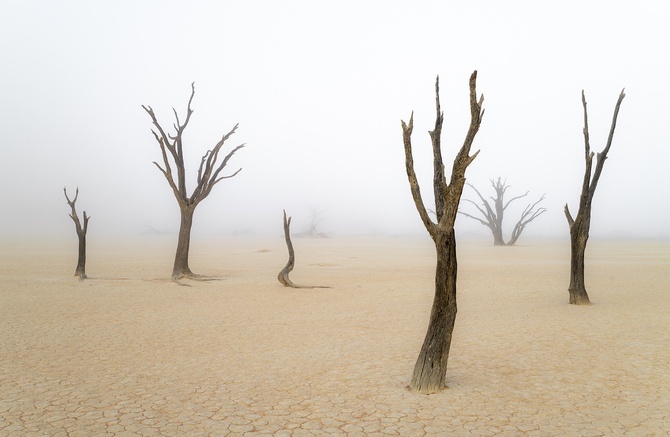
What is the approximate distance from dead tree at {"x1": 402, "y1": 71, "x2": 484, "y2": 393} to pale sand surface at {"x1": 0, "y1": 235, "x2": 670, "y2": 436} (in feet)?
1.00

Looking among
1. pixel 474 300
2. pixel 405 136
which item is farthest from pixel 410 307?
pixel 405 136

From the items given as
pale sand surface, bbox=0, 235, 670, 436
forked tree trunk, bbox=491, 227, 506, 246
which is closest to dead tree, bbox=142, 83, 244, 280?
pale sand surface, bbox=0, 235, 670, 436

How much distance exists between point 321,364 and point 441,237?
278cm

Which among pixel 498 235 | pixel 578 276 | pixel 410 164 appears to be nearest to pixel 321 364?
pixel 410 164

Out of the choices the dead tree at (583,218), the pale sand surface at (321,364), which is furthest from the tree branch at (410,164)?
the dead tree at (583,218)

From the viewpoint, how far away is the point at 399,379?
6031 millimetres

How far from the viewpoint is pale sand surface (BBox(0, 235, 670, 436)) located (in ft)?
15.4

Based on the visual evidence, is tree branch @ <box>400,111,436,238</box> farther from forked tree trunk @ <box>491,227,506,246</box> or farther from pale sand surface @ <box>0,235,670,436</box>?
forked tree trunk @ <box>491,227,506,246</box>

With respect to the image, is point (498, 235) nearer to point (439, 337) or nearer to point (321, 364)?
point (321, 364)

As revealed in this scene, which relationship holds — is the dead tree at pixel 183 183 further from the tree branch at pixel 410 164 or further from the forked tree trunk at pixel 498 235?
the forked tree trunk at pixel 498 235

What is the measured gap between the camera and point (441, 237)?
17.6 feet

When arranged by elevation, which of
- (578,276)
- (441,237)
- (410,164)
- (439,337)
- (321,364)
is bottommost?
(321,364)

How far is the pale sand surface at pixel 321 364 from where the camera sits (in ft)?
15.4

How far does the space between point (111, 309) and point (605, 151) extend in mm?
12779
